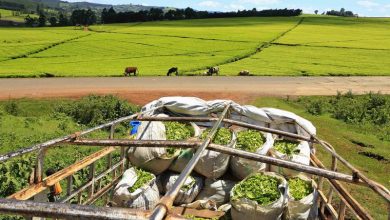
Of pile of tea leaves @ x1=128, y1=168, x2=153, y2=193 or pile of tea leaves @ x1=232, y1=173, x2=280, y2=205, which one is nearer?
pile of tea leaves @ x1=232, y1=173, x2=280, y2=205

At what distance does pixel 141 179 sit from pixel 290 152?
2340 mm

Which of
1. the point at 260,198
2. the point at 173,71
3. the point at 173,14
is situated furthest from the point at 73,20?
the point at 260,198

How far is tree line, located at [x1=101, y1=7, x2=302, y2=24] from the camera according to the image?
244ft

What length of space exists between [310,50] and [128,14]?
43.5 metres

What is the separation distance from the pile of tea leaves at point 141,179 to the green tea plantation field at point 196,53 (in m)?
19.4

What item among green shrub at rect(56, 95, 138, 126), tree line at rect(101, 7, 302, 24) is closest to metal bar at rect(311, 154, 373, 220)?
green shrub at rect(56, 95, 138, 126)

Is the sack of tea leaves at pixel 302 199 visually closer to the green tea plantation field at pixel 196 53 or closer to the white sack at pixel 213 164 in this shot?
the white sack at pixel 213 164

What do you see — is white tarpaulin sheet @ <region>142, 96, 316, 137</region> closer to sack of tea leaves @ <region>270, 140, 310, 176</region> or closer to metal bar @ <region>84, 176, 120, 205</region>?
sack of tea leaves @ <region>270, 140, 310, 176</region>

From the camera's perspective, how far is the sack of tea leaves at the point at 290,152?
654cm

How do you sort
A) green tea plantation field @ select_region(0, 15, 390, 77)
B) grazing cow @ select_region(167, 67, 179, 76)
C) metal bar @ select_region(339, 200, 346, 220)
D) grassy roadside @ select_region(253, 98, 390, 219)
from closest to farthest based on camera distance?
metal bar @ select_region(339, 200, 346, 220) → grassy roadside @ select_region(253, 98, 390, 219) → grazing cow @ select_region(167, 67, 179, 76) → green tea plantation field @ select_region(0, 15, 390, 77)

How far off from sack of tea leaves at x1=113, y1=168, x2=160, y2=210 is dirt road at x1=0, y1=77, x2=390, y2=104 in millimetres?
11709

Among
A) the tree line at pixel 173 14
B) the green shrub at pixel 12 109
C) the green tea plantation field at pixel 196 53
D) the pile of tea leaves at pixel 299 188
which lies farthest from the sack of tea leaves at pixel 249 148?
the tree line at pixel 173 14

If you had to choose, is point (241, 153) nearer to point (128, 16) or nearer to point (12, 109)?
point (12, 109)

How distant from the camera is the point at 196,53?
114 feet
